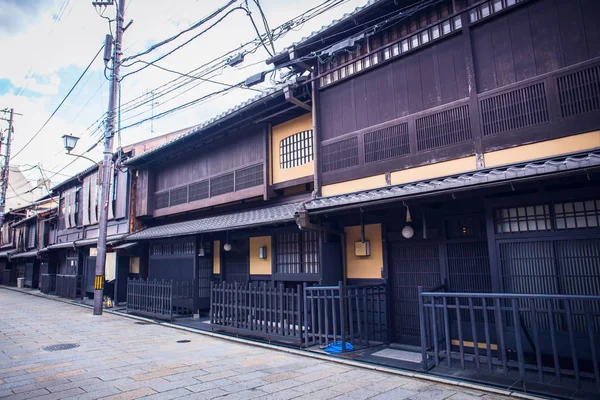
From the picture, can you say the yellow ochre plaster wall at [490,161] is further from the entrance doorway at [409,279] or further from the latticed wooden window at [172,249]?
the latticed wooden window at [172,249]

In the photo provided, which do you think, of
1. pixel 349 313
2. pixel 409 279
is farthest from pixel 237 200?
pixel 409 279

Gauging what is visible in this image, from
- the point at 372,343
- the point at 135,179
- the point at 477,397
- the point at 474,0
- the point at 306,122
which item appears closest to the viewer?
the point at 477,397

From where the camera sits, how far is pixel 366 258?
386 inches

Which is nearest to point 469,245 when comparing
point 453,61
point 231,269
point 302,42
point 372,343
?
point 372,343

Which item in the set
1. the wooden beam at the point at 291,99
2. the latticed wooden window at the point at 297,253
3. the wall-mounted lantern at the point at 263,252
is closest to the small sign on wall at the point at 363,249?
the latticed wooden window at the point at 297,253

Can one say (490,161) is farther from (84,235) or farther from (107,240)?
(84,235)

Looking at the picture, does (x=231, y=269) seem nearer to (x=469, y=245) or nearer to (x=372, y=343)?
(x=372, y=343)

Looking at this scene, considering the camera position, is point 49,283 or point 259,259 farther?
point 49,283

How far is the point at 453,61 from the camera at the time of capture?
26.0 feet

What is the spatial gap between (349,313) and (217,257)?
7.78 metres

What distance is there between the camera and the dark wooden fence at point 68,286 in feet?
68.9

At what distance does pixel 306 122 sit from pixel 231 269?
6.31 m

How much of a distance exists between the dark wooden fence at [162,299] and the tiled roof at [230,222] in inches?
74.8

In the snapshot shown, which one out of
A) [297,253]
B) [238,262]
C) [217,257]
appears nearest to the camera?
[297,253]
